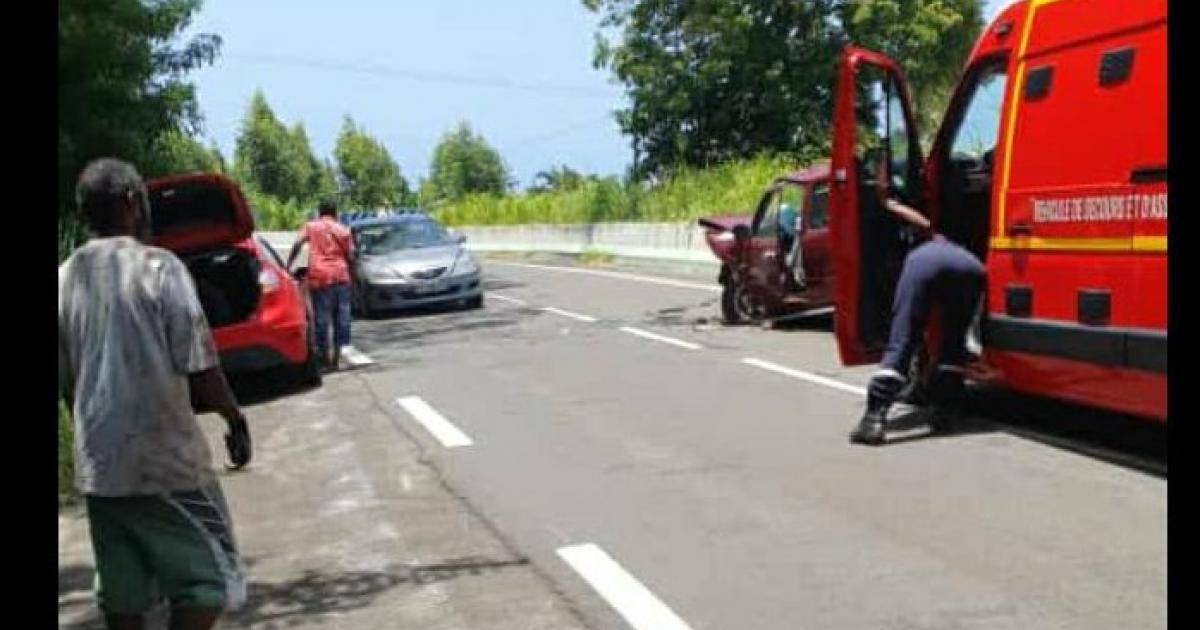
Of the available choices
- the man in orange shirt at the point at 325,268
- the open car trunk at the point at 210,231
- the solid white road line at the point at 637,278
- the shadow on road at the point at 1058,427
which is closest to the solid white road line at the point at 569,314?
the solid white road line at the point at 637,278

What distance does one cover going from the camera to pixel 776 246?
14.8 m

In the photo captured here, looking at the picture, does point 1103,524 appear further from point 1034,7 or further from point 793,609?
point 1034,7

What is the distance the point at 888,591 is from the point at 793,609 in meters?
0.41

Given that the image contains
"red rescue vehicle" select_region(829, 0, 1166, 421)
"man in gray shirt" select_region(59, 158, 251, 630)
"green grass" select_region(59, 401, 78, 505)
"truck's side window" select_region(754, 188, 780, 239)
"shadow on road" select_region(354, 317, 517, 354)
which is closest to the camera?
"man in gray shirt" select_region(59, 158, 251, 630)

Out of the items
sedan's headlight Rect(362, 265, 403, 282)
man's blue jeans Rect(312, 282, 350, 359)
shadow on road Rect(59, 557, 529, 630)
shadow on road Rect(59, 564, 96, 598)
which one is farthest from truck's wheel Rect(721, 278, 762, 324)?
shadow on road Rect(59, 564, 96, 598)

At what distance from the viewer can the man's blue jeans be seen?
13078 millimetres

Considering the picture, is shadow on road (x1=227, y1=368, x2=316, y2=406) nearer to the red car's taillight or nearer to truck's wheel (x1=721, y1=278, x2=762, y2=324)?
the red car's taillight

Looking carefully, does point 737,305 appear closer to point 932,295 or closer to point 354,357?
point 354,357

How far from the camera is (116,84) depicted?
16906 millimetres

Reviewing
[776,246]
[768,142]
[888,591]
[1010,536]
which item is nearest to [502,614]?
[888,591]

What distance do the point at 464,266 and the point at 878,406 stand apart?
12367 mm

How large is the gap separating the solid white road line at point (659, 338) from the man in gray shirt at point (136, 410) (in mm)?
9719

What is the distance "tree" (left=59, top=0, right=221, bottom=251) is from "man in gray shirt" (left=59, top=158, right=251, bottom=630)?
11.5m

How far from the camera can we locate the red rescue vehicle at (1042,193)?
21.3 feet
